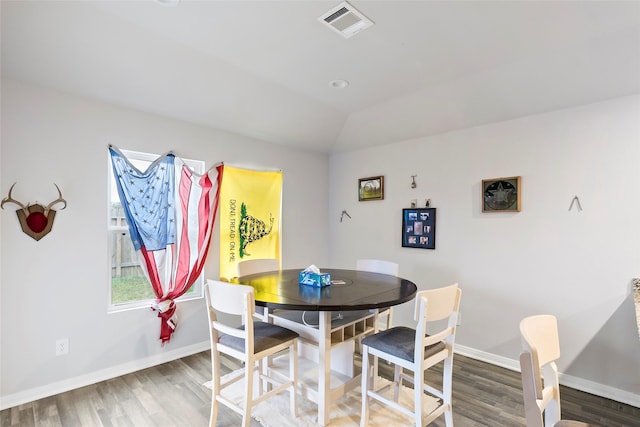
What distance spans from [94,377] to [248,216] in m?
1.95

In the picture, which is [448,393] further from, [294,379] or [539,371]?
[539,371]

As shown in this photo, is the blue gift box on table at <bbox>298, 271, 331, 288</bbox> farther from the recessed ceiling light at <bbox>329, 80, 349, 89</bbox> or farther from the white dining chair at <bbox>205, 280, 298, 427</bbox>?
the recessed ceiling light at <bbox>329, 80, 349, 89</bbox>

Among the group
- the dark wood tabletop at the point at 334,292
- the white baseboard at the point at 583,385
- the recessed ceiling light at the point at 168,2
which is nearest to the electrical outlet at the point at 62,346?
the dark wood tabletop at the point at 334,292

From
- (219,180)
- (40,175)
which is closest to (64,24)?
(40,175)

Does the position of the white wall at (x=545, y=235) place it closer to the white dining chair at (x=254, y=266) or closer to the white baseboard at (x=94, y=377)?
the white dining chair at (x=254, y=266)

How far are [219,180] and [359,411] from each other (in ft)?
8.04

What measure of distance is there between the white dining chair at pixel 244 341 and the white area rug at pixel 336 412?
0.30ft

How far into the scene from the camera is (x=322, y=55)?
2.42 meters

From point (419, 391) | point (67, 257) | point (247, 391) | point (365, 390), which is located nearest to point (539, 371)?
point (419, 391)

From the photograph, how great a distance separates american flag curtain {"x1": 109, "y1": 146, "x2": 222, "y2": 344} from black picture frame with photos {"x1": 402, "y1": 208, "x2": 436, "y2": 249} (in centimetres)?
212

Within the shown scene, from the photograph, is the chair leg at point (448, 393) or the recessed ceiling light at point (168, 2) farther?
the chair leg at point (448, 393)

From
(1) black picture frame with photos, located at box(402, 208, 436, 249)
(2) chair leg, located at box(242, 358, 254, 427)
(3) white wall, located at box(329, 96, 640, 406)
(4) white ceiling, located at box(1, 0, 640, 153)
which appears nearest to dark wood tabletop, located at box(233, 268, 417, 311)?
(2) chair leg, located at box(242, 358, 254, 427)

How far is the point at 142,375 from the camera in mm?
2734

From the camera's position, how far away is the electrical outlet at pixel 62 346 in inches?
97.1
